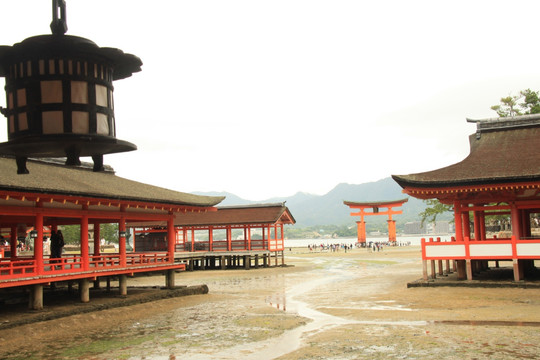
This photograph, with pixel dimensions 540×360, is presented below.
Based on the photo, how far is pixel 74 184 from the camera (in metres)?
19.7

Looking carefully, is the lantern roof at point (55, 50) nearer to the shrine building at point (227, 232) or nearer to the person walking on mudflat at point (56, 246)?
the person walking on mudflat at point (56, 246)

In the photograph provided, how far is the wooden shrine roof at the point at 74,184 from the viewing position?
16484mm

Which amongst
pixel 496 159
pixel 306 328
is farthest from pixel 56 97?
pixel 496 159

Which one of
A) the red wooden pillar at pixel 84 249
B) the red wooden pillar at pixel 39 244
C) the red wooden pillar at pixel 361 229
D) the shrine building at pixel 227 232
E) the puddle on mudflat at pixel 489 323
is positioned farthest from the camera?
the red wooden pillar at pixel 361 229

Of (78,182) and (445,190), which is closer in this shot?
(78,182)

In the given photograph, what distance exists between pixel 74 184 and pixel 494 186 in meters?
16.8

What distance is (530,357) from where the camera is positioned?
10.9m

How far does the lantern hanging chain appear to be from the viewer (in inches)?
196

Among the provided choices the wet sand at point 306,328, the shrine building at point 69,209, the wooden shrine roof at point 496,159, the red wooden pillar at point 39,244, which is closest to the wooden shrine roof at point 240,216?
the shrine building at point 69,209

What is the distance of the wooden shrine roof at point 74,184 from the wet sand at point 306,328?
4.09 m

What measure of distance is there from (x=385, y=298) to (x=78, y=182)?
42.2 ft

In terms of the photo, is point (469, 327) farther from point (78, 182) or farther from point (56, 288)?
point (56, 288)

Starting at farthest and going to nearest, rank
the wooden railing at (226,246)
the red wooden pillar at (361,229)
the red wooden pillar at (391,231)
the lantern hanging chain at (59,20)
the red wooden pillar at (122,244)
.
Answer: the red wooden pillar at (391,231), the red wooden pillar at (361,229), the wooden railing at (226,246), the red wooden pillar at (122,244), the lantern hanging chain at (59,20)

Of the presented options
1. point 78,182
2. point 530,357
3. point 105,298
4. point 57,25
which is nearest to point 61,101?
point 57,25
